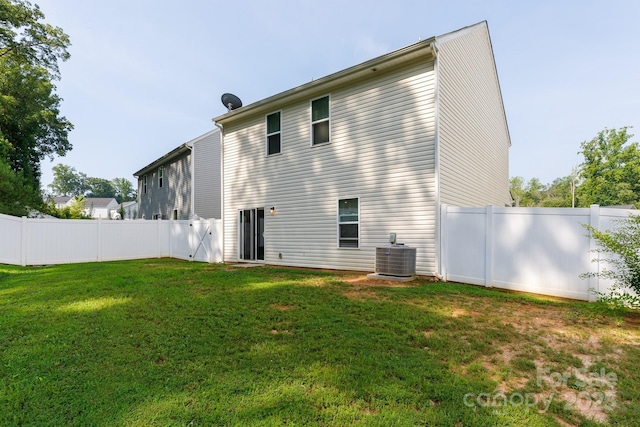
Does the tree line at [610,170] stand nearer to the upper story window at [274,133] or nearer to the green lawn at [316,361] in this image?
the upper story window at [274,133]

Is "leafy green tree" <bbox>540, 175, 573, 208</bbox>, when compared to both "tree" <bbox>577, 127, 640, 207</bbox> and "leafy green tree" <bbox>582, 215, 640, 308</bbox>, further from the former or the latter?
"leafy green tree" <bbox>582, 215, 640, 308</bbox>

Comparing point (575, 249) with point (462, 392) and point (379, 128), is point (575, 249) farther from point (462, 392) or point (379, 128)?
point (379, 128)

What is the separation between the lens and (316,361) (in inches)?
110

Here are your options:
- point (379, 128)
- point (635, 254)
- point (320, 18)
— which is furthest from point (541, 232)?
point (320, 18)

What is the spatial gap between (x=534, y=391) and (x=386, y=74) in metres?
7.61

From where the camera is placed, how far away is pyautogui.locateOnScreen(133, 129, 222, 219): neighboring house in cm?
1616

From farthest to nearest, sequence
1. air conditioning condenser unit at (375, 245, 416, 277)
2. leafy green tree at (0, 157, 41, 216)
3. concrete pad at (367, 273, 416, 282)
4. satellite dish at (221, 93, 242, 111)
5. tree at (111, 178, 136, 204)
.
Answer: tree at (111, 178, 136, 204)
satellite dish at (221, 93, 242, 111)
leafy green tree at (0, 157, 41, 216)
air conditioning condenser unit at (375, 245, 416, 277)
concrete pad at (367, 273, 416, 282)

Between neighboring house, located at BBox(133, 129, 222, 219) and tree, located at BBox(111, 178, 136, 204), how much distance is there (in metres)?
70.3

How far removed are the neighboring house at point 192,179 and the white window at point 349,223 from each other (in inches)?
405

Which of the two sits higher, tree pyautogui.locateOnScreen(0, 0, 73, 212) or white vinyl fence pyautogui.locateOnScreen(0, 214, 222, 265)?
tree pyautogui.locateOnScreen(0, 0, 73, 212)

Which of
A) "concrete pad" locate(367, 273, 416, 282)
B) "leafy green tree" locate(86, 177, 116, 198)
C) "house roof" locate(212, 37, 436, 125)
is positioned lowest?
"concrete pad" locate(367, 273, 416, 282)

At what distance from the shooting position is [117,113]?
20.8m

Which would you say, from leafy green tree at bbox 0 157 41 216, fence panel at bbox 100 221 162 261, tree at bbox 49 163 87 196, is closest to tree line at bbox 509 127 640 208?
fence panel at bbox 100 221 162 261

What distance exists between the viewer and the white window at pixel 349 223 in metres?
8.50
